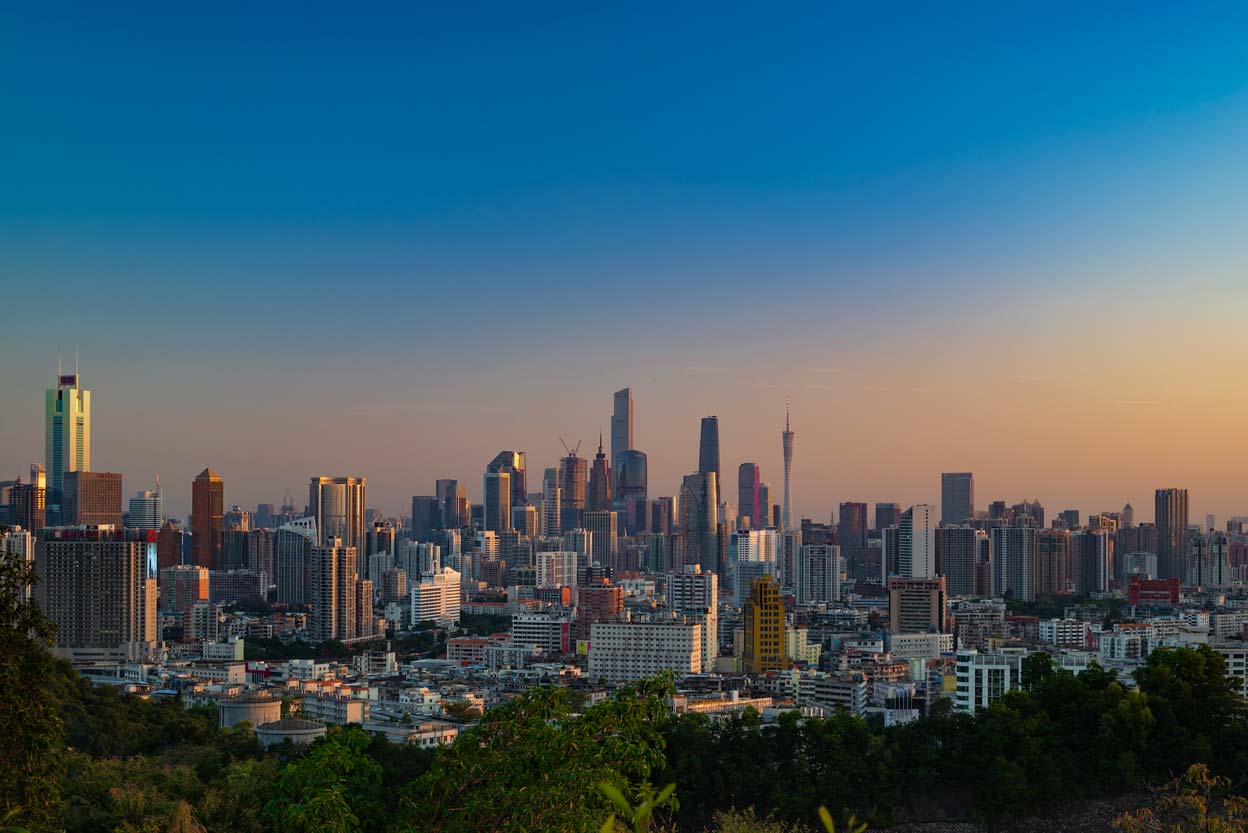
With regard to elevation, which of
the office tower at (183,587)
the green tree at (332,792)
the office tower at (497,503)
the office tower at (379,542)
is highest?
the green tree at (332,792)

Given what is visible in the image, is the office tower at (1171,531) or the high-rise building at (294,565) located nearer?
the high-rise building at (294,565)

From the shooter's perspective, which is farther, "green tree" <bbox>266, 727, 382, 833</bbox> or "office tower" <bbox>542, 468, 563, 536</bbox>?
"office tower" <bbox>542, 468, 563, 536</bbox>

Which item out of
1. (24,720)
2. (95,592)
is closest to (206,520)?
(95,592)

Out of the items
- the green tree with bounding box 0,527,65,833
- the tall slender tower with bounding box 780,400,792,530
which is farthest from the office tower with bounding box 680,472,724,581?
the green tree with bounding box 0,527,65,833

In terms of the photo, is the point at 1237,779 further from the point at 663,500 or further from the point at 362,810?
the point at 663,500

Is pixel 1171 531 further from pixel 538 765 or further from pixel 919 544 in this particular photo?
pixel 538 765

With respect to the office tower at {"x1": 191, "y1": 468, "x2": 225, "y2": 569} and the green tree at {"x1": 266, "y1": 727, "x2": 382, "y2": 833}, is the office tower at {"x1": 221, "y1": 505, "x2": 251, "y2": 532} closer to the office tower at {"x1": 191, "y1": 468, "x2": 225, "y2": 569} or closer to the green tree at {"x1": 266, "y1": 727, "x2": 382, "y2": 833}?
the office tower at {"x1": 191, "y1": 468, "x2": 225, "y2": 569}

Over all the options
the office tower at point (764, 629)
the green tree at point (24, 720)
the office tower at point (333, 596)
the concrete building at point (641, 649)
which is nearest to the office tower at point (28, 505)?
the office tower at point (333, 596)

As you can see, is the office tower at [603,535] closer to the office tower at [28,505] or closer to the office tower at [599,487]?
the office tower at [599,487]
